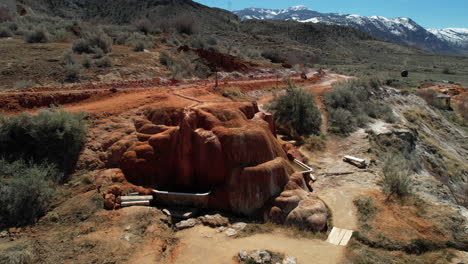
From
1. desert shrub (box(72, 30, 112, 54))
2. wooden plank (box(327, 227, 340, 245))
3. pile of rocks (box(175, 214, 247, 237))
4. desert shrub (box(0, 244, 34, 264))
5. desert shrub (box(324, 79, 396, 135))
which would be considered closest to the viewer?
desert shrub (box(0, 244, 34, 264))

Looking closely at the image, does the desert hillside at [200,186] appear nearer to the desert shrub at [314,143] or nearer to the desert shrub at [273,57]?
the desert shrub at [314,143]

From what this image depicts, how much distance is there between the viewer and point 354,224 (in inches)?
272

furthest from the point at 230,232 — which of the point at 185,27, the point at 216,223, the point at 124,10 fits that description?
the point at 124,10

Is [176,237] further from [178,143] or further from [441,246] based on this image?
[441,246]

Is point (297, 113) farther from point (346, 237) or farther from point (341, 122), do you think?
point (346, 237)

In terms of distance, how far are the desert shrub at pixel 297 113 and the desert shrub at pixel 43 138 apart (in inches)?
336

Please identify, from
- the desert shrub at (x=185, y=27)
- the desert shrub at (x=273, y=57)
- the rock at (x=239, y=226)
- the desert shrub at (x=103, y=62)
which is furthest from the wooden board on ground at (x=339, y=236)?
the desert shrub at (x=185, y=27)

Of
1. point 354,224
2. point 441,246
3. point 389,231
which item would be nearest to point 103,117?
point 354,224

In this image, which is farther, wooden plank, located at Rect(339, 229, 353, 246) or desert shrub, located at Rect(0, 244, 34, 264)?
wooden plank, located at Rect(339, 229, 353, 246)

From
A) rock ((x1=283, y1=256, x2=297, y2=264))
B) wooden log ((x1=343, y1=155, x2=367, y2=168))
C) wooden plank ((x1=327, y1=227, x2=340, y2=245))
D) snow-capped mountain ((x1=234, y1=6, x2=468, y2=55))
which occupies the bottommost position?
wooden plank ((x1=327, y1=227, x2=340, y2=245))

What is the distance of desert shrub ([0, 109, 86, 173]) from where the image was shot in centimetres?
746

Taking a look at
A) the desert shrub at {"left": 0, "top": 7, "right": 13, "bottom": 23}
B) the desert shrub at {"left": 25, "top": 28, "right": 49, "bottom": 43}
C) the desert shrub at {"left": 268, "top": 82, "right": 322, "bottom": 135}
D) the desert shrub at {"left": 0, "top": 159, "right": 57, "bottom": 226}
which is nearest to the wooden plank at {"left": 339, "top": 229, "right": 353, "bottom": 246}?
the desert shrub at {"left": 268, "top": 82, "right": 322, "bottom": 135}

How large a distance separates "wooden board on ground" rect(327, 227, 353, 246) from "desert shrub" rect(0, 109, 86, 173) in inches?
269

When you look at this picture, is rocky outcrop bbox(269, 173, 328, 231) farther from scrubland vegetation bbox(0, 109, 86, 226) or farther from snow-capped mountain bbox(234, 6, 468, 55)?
snow-capped mountain bbox(234, 6, 468, 55)
